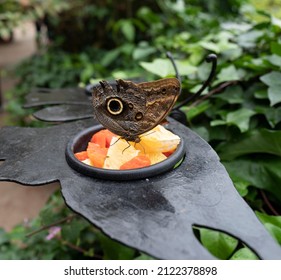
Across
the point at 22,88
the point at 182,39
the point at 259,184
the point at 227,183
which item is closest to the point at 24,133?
the point at 227,183

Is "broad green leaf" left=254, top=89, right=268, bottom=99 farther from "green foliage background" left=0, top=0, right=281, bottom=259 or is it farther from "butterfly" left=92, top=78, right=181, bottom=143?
"butterfly" left=92, top=78, right=181, bottom=143

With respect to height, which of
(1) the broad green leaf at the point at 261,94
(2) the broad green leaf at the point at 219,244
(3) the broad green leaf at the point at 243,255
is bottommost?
(2) the broad green leaf at the point at 219,244

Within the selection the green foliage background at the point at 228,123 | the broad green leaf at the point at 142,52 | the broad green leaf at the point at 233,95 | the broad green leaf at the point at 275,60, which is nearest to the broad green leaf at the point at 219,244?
the green foliage background at the point at 228,123

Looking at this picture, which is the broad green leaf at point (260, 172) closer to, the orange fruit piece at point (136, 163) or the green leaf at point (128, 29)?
the orange fruit piece at point (136, 163)

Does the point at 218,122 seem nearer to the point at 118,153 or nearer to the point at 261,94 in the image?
the point at 261,94

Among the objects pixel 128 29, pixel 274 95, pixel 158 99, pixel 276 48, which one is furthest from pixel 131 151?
pixel 128 29
